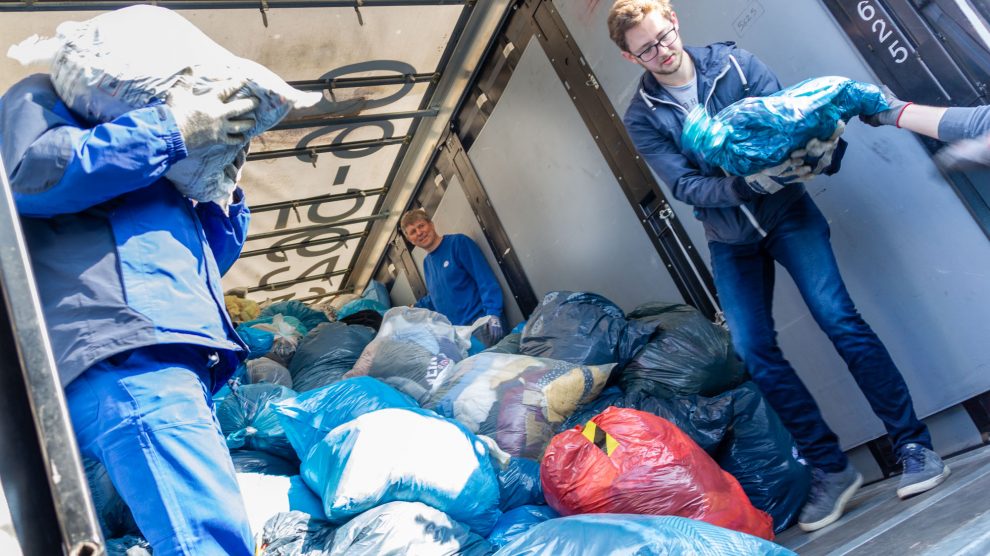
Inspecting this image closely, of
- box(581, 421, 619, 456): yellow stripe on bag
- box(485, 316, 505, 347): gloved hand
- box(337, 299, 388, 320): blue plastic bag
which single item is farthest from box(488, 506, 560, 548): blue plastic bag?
box(337, 299, 388, 320): blue plastic bag

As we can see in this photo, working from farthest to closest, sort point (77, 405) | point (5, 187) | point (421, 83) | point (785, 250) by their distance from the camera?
point (421, 83) → point (785, 250) → point (77, 405) → point (5, 187)

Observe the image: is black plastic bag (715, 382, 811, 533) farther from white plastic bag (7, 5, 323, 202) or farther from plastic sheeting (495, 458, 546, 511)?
white plastic bag (7, 5, 323, 202)

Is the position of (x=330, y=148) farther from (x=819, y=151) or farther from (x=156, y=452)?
(x=156, y=452)

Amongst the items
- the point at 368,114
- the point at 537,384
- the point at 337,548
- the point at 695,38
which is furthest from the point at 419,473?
the point at 368,114

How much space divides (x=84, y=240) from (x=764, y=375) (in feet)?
5.62

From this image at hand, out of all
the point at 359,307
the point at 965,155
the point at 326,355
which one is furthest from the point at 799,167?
the point at 359,307

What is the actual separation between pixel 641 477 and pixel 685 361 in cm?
74

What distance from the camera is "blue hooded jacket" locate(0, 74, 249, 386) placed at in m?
1.11

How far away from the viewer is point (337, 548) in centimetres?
166

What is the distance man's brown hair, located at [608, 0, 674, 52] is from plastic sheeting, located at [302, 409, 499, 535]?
123 cm

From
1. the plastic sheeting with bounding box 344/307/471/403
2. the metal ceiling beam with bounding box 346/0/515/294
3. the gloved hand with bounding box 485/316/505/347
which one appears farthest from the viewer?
the gloved hand with bounding box 485/316/505/347

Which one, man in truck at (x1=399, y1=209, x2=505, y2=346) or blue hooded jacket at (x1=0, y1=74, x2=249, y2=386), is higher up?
man in truck at (x1=399, y1=209, x2=505, y2=346)

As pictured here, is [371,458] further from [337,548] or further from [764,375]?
[764,375]

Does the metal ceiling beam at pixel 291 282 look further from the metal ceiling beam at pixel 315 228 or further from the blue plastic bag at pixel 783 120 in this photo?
the blue plastic bag at pixel 783 120
